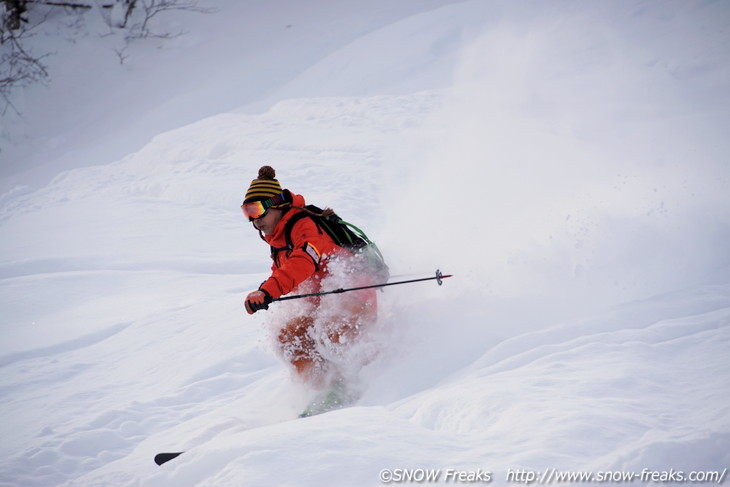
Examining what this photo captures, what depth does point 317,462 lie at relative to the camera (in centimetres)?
213

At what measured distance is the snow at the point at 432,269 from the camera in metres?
2.31

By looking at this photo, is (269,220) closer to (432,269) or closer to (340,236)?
(340,236)

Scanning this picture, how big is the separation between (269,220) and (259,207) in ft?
0.47

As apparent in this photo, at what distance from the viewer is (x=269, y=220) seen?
12.4ft

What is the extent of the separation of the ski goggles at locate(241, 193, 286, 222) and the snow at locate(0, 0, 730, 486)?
1.35 m

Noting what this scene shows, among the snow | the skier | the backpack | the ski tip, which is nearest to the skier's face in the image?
the skier

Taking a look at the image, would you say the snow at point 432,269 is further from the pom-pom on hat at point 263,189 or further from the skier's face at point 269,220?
the pom-pom on hat at point 263,189

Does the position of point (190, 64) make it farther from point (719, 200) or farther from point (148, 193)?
point (719, 200)

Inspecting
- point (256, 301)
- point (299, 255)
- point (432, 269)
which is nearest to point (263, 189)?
point (299, 255)

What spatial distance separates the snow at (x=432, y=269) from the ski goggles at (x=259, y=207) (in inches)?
53.1

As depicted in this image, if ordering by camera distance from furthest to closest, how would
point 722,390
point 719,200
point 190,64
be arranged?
point 190,64
point 719,200
point 722,390

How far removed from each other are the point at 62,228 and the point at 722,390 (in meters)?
9.98

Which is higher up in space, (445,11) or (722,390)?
(445,11)

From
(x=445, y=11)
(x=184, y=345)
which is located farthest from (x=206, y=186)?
(x=445, y=11)
